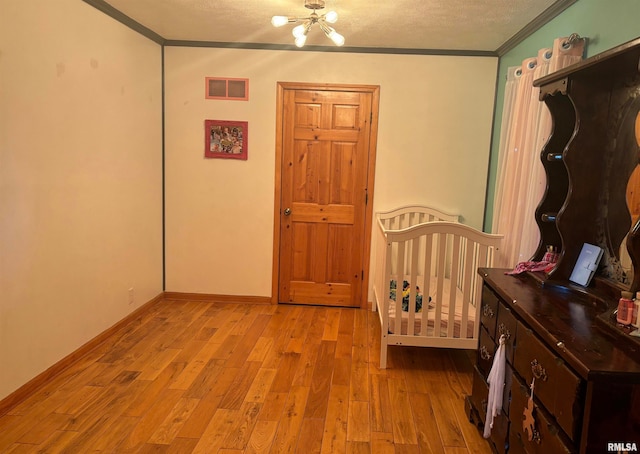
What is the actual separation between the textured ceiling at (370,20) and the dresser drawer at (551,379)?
80.8 inches

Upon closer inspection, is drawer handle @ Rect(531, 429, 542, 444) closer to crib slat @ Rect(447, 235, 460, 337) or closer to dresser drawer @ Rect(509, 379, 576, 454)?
dresser drawer @ Rect(509, 379, 576, 454)

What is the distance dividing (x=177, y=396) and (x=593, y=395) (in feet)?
7.14

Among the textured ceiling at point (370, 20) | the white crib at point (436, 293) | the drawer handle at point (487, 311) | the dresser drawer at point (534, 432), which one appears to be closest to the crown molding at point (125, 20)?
the textured ceiling at point (370, 20)

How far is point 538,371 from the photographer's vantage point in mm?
1627

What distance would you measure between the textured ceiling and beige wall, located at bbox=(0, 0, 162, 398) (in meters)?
0.39

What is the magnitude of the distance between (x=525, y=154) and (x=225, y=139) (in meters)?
2.54

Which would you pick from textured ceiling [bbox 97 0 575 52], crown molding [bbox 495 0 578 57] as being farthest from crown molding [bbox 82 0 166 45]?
crown molding [bbox 495 0 578 57]

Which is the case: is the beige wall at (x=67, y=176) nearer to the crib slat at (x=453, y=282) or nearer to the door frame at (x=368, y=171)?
the door frame at (x=368, y=171)

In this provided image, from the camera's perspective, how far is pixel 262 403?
268cm

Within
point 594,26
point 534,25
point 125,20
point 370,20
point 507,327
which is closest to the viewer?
point 507,327

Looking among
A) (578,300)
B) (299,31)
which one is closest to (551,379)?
(578,300)

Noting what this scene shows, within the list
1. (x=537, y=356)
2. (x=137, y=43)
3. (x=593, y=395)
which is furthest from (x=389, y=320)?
(x=137, y=43)

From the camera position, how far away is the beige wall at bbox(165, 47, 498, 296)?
4191 millimetres

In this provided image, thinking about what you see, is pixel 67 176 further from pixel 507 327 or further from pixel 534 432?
pixel 534 432
